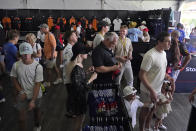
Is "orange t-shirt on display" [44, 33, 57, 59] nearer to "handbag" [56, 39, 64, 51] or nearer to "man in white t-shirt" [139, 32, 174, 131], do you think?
"handbag" [56, 39, 64, 51]

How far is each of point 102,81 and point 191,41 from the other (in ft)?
19.3

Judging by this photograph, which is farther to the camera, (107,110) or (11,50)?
(11,50)

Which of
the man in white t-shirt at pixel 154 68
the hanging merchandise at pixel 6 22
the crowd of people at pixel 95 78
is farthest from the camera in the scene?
the hanging merchandise at pixel 6 22

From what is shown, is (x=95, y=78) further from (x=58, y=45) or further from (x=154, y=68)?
(x=58, y=45)

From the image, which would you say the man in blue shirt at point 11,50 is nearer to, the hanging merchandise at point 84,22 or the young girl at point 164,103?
the young girl at point 164,103

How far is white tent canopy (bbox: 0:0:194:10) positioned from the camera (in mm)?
11633

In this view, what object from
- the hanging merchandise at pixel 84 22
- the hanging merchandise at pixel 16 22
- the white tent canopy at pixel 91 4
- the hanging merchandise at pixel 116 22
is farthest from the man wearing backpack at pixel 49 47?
the white tent canopy at pixel 91 4

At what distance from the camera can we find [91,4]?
39.7ft

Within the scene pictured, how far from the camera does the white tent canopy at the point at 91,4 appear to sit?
11633 millimetres

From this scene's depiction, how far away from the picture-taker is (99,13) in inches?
460

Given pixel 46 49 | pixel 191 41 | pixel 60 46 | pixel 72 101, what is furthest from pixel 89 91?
pixel 191 41

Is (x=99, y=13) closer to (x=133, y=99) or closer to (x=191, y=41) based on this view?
(x=191, y=41)

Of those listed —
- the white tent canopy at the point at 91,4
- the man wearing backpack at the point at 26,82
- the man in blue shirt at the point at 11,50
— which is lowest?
the man wearing backpack at the point at 26,82

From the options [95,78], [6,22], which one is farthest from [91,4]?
[95,78]
